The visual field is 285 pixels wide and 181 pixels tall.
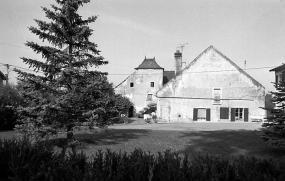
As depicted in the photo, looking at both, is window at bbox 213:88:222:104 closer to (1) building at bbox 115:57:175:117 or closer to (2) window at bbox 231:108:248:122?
(2) window at bbox 231:108:248:122

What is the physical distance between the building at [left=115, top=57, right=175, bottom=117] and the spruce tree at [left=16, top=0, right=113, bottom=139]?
1231 inches

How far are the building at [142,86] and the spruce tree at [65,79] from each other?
103 ft

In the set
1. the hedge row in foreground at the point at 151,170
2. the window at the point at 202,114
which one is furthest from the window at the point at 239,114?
the hedge row in foreground at the point at 151,170

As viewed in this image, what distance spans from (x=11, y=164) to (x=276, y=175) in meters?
3.99

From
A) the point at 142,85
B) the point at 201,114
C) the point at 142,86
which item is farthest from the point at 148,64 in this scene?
the point at 201,114

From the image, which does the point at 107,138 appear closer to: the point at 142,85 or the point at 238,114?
the point at 238,114

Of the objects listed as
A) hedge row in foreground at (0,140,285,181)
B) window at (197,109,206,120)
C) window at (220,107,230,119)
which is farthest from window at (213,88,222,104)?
hedge row in foreground at (0,140,285,181)

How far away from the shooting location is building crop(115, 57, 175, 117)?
42.7 m

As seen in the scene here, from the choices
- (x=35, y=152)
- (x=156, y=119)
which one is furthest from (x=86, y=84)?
(x=156, y=119)

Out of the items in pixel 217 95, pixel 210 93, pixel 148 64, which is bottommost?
pixel 217 95

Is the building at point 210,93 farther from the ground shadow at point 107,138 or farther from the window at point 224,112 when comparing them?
the ground shadow at point 107,138

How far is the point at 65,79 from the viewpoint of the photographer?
10.3 meters

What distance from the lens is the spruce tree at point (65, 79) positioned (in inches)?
382

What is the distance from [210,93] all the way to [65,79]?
2360cm
